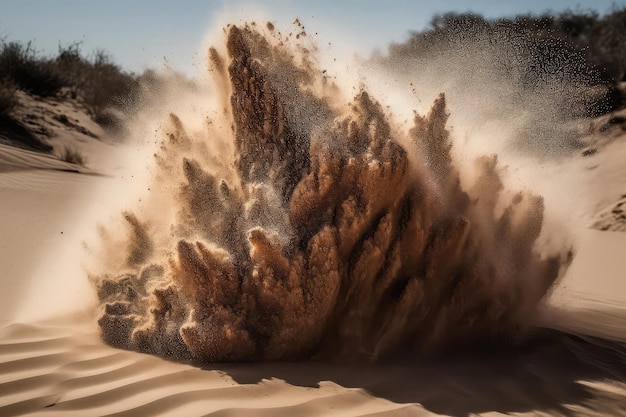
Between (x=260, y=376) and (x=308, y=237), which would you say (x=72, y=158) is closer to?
(x=308, y=237)

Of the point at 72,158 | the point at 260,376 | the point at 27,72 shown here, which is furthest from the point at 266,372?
the point at 27,72

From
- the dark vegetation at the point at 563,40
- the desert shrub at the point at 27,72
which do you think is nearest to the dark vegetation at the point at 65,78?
the desert shrub at the point at 27,72

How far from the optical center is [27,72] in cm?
1656

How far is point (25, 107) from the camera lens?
14.8m

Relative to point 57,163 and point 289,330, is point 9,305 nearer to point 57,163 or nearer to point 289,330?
point 289,330

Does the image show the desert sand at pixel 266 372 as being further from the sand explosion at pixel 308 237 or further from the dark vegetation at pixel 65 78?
the dark vegetation at pixel 65 78

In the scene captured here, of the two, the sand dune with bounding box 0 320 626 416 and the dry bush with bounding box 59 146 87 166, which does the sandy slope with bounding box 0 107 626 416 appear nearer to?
the sand dune with bounding box 0 320 626 416

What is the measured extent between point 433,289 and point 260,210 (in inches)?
37.5

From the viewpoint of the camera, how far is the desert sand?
7.81 ft

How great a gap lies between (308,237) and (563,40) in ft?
57.9

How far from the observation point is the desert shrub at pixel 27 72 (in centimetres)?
1608

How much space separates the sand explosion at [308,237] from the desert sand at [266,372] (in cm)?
15

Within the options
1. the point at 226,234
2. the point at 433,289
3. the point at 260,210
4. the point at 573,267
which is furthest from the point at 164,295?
the point at 573,267

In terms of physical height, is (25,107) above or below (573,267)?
above
